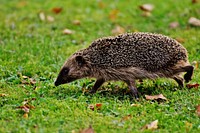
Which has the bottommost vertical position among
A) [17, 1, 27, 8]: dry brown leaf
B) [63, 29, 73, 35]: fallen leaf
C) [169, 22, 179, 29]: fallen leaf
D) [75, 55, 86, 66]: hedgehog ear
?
[169, 22, 179, 29]: fallen leaf

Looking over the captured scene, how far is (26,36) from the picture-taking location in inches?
448

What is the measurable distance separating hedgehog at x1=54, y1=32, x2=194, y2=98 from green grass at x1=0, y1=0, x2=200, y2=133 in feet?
0.95

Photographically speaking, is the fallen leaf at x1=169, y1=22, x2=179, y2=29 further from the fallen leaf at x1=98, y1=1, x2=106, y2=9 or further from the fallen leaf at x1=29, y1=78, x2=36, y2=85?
the fallen leaf at x1=29, y1=78, x2=36, y2=85

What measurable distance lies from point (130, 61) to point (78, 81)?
1325 mm

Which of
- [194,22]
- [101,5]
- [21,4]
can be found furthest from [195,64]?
[21,4]

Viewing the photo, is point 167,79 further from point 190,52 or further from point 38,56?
point 38,56

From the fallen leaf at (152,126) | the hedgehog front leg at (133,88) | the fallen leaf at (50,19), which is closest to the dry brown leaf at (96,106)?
the hedgehog front leg at (133,88)

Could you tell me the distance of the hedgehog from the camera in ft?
26.2

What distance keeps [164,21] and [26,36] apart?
3.36 meters

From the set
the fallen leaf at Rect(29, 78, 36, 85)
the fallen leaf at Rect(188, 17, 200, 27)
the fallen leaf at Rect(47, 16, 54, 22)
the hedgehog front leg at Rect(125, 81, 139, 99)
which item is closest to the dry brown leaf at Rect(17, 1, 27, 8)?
the fallen leaf at Rect(47, 16, 54, 22)

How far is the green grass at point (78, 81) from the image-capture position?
6.85m

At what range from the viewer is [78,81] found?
897cm

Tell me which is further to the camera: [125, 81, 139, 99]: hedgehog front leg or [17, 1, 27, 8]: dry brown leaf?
[17, 1, 27, 8]: dry brown leaf

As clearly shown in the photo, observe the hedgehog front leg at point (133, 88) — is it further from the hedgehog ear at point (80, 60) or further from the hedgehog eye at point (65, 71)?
the hedgehog eye at point (65, 71)
